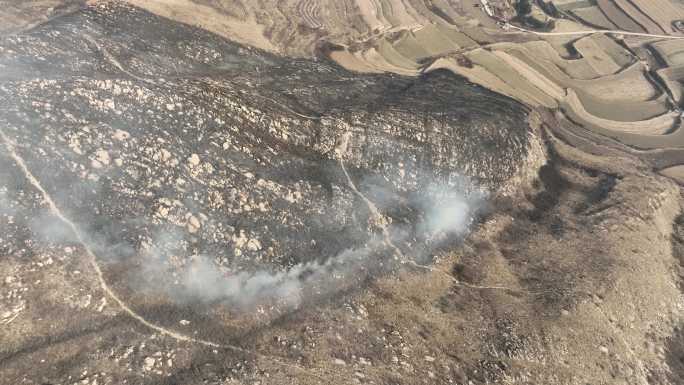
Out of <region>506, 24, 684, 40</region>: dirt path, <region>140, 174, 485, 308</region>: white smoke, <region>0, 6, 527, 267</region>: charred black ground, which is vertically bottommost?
<region>140, 174, 485, 308</region>: white smoke

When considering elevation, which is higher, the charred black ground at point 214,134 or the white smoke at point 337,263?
the charred black ground at point 214,134

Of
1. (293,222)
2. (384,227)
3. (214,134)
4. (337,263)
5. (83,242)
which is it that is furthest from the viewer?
(384,227)

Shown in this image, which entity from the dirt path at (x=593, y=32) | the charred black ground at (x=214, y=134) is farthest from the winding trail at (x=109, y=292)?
the dirt path at (x=593, y=32)

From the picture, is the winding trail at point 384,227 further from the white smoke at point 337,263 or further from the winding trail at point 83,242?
the winding trail at point 83,242

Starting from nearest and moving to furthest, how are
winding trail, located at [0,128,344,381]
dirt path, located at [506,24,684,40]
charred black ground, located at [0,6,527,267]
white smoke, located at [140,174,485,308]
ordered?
1. winding trail, located at [0,128,344,381]
2. white smoke, located at [140,174,485,308]
3. charred black ground, located at [0,6,527,267]
4. dirt path, located at [506,24,684,40]

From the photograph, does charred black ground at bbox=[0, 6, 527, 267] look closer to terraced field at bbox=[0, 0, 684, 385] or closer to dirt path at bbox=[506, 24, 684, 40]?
terraced field at bbox=[0, 0, 684, 385]

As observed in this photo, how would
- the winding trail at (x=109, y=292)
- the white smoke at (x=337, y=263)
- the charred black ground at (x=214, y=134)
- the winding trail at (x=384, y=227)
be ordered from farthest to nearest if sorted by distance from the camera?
the winding trail at (x=384, y=227) < the charred black ground at (x=214, y=134) < the white smoke at (x=337, y=263) < the winding trail at (x=109, y=292)

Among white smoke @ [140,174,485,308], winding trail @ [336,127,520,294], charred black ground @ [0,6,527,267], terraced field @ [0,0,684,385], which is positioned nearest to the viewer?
terraced field @ [0,0,684,385]

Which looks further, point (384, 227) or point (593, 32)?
point (593, 32)

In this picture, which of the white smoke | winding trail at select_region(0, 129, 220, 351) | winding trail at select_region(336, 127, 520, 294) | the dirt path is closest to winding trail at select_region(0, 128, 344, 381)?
winding trail at select_region(0, 129, 220, 351)

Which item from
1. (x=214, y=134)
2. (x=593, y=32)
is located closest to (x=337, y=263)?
(x=214, y=134)

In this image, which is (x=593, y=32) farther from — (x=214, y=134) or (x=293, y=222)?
(x=214, y=134)
